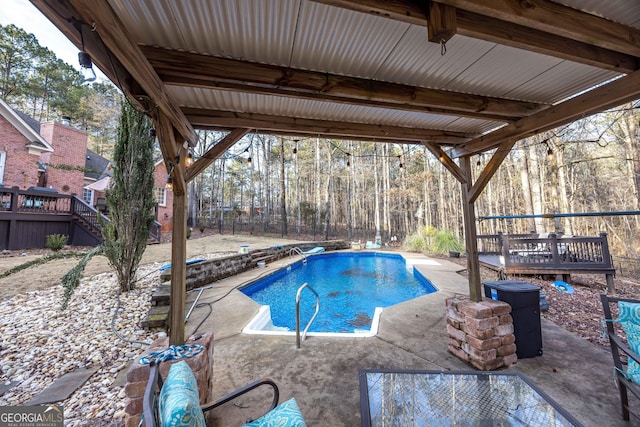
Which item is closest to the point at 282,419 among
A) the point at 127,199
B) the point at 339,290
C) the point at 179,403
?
the point at 179,403

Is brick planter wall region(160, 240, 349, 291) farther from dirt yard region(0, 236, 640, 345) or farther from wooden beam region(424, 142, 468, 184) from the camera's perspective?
wooden beam region(424, 142, 468, 184)

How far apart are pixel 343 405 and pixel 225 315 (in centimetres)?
262

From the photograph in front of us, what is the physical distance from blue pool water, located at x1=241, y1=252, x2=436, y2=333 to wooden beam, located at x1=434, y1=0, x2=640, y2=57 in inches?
171

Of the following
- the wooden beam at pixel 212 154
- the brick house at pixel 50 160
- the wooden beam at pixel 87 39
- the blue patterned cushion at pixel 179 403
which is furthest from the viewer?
the brick house at pixel 50 160

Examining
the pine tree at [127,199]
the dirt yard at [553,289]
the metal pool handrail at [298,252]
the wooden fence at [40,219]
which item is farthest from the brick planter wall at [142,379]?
the metal pool handrail at [298,252]

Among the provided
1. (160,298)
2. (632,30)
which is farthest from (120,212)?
(632,30)

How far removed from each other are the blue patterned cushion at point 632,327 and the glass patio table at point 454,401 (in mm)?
845

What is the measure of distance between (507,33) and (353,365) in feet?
10.1

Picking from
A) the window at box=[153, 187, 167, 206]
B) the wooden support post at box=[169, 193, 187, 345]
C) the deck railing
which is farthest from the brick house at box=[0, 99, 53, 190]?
the deck railing

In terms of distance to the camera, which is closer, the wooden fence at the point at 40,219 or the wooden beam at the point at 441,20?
the wooden beam at the point at 441,20

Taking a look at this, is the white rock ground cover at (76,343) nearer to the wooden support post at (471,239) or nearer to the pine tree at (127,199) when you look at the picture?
the pine tree at (127,199)

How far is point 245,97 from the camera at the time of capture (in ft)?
7.91

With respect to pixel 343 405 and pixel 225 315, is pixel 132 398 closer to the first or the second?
pixel 343 405

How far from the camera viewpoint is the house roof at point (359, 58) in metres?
1.38
